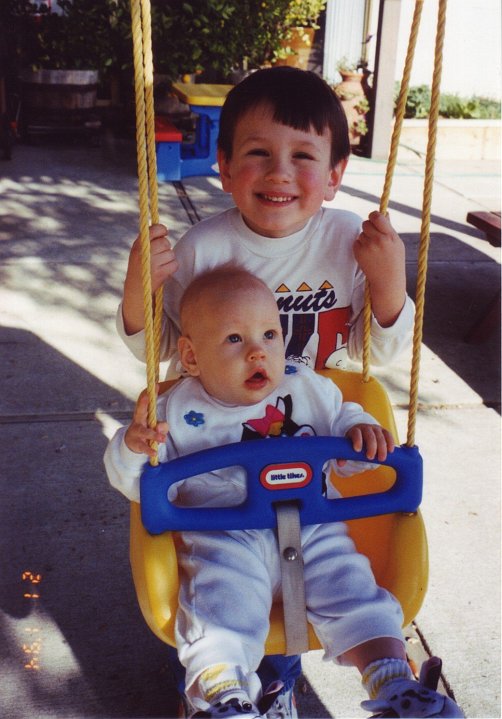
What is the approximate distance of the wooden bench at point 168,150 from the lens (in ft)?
19.6

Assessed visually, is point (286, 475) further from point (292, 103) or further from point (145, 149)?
point (292, 103)

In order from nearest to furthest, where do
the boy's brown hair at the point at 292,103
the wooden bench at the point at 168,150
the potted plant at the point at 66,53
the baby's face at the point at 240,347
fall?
1. the baby's face at the point at 240,347
2. the boy's brown hair at the point at 292,103
3. the wooden bench at the point at 168,150
4. the potted plant at the point at 66,53

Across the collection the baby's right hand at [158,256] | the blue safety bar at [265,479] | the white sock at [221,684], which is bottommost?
the white sock at [221,684]

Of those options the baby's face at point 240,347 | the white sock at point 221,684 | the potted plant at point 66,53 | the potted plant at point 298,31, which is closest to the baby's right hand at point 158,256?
the baby's face at point 240,347

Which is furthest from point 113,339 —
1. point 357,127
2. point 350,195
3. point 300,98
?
point 357,127

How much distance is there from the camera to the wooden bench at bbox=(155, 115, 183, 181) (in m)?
5.97

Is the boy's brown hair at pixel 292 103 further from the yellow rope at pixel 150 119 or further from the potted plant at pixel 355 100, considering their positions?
the potted plant at pixel 355 100

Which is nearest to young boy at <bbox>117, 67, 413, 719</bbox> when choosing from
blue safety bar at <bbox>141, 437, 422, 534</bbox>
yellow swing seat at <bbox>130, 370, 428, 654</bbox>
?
yellow swing seat at <bbox>130, 370, 428, 654</bbox>

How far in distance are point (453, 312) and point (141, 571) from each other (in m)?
2.96

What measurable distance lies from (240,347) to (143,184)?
388mm

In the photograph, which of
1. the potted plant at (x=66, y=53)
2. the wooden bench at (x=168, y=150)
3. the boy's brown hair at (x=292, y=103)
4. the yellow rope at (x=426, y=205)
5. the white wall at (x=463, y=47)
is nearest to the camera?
the yellow rope at (x=426, y=205)

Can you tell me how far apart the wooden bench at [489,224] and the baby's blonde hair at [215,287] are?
237cm

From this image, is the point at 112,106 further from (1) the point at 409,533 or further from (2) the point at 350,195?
(1) the point at 409,533

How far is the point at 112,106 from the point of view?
8062 mm
